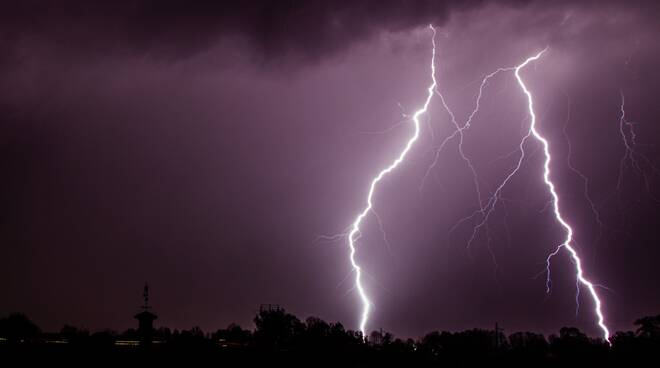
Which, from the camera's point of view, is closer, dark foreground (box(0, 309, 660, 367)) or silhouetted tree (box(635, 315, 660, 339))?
dark foreground (box(0, 309, 660, 367))

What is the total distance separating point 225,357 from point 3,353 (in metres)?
5.82

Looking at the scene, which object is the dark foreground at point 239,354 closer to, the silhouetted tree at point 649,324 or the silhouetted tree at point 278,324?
the silhouetted tree at point 649,324

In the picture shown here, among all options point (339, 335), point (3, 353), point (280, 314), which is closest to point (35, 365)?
point (3, 353)

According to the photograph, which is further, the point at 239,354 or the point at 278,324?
the point at 278,324

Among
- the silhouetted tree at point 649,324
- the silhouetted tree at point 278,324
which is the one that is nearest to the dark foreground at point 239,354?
the silhouetted tree at point 649,324

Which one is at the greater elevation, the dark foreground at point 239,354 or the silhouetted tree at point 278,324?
the silhouetted tree at point 278,324

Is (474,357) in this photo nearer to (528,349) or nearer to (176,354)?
(528,349)

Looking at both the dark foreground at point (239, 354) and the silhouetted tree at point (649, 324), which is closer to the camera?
the dark foreground at point (239, 354)

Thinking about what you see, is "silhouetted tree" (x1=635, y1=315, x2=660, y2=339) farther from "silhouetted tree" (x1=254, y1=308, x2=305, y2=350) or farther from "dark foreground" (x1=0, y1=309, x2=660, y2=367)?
"silhouetted tree" (x1=254, y1=308, x2=305, y2=350)

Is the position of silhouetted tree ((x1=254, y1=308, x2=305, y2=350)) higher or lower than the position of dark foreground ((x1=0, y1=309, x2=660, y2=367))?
higher

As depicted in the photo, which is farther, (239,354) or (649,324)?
(649,324)

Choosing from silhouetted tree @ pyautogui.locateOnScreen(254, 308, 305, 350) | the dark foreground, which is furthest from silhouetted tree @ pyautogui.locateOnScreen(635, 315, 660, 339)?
silhouetted tree @ pyautogui.locateOnScreen(254, 308, 305, 350)

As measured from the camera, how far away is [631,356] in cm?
2464

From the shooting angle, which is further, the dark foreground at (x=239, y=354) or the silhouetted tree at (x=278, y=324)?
the silhouetted tree at (x=278, y=324)
